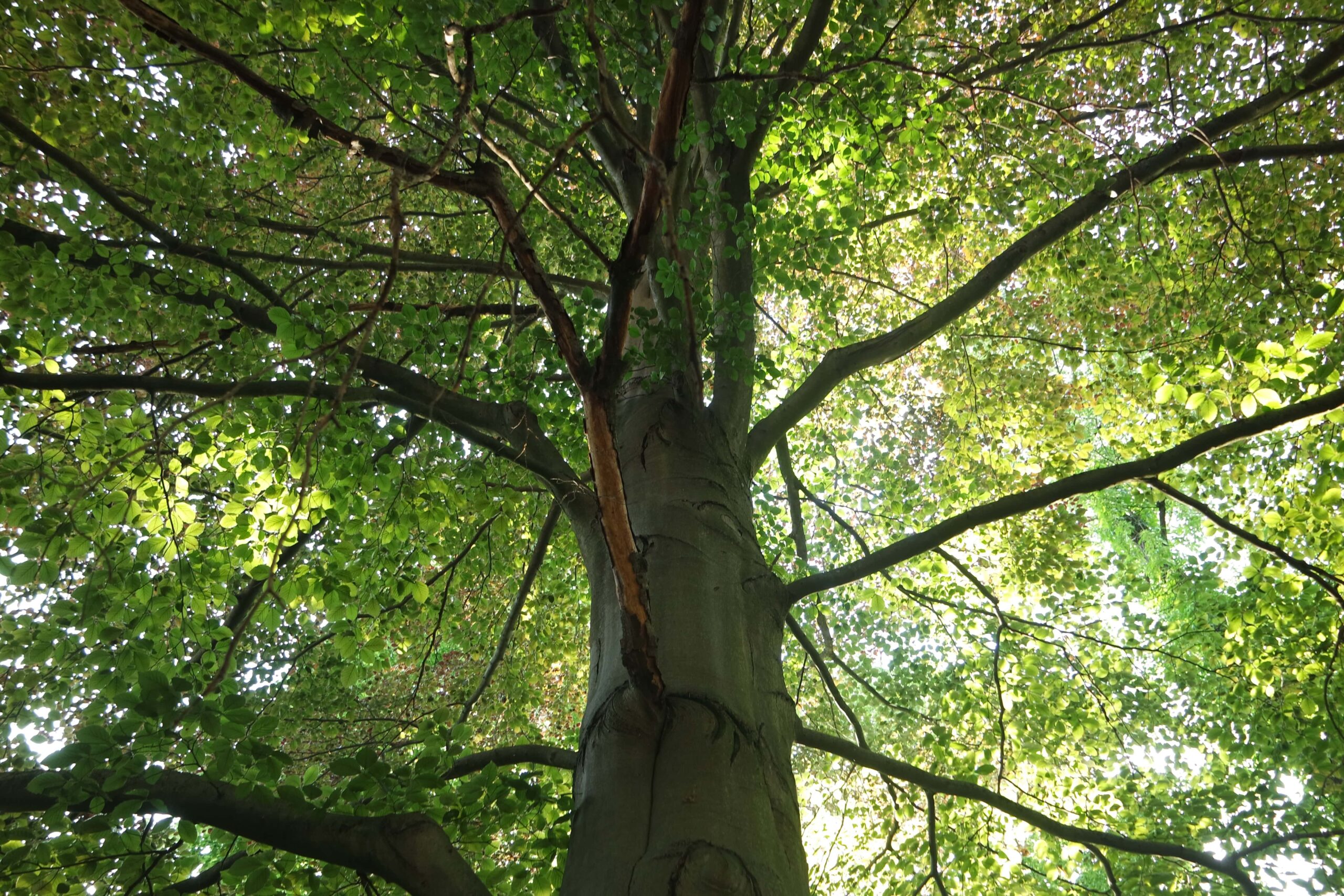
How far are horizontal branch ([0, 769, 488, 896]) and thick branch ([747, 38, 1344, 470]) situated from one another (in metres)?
2.13

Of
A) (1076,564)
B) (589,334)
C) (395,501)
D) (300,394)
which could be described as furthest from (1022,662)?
(300,394)

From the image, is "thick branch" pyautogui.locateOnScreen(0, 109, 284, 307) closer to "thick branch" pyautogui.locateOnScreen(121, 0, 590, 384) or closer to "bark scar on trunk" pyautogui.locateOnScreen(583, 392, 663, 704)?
"thick branch" pyautogui.locateOnScreen(121, 0, 590, 384)

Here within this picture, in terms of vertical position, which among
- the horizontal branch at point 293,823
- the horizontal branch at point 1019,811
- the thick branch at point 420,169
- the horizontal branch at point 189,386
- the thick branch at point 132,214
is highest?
the thick branch at point 132,214

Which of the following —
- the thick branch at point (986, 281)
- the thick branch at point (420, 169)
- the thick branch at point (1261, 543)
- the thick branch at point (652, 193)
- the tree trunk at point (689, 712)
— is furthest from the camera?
the thick branch at point (986, 281)

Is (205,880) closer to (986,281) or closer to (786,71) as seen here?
(986,281)

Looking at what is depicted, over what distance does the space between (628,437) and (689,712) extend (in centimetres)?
135

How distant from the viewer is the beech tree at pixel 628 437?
193 centimetres

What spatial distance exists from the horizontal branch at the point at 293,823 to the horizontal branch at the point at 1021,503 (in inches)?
57.8

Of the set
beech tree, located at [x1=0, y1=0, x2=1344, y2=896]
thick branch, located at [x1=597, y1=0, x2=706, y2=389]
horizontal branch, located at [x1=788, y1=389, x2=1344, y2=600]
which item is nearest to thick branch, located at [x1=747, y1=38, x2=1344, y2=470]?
beech tree, located at [x1=0, y1=0, x2=1344, y2=896]

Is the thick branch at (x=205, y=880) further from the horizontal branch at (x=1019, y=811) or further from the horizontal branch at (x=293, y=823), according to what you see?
the horizontal branch at (x=1019, y=811)

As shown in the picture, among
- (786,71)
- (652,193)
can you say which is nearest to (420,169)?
(652,193)

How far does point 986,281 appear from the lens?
3588 millimetres

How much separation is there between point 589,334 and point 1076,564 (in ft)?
14.3

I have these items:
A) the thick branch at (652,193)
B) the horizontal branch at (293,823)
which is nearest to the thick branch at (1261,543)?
the thick branch at (652,193)
